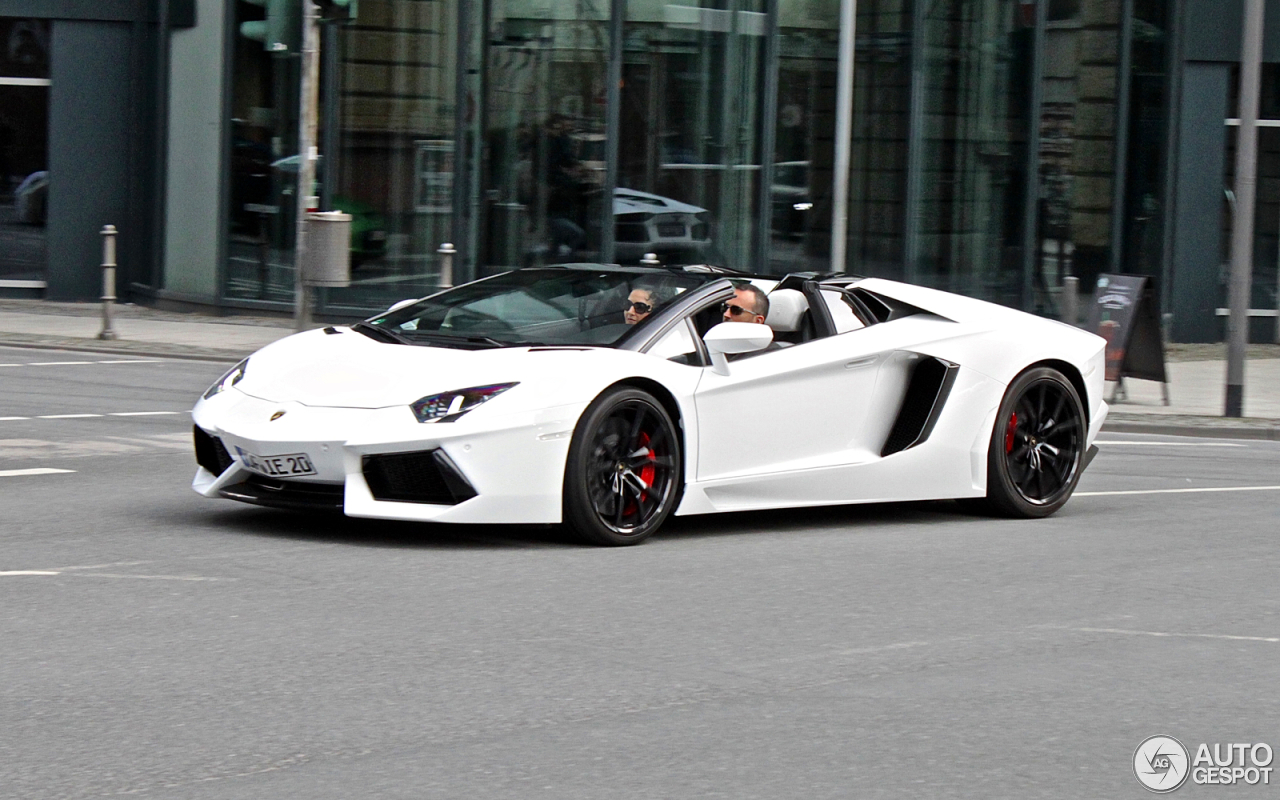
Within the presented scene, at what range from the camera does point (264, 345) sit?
17.9 m

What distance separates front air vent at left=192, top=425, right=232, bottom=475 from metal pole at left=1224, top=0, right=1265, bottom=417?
955 centimetres

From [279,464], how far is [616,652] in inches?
85.3

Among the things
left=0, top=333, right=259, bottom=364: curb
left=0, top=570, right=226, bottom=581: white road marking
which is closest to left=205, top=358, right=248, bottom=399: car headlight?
left=0, top=570, right=226, bottom=581: white road marking

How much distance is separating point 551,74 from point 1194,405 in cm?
788

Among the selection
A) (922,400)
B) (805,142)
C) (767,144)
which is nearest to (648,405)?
(922,400)

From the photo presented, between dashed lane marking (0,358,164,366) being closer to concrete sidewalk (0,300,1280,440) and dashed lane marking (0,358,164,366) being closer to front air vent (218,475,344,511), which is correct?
concrete sidewalk (0,300,1280,440)

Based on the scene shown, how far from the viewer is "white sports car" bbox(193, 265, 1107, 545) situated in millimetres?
7520

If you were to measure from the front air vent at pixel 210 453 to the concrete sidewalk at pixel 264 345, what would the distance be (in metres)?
8.27

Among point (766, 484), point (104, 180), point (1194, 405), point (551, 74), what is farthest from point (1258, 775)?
point (104, 180)

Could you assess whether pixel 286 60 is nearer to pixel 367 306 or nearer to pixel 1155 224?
pixel 367 306

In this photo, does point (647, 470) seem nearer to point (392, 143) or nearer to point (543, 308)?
point (543, 308)

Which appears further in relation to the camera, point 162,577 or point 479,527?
point 479,527

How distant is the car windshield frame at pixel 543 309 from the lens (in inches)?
323

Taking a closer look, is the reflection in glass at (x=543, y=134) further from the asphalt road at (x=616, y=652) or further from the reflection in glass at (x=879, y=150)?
the asphalt road at (x=616, y=652)
